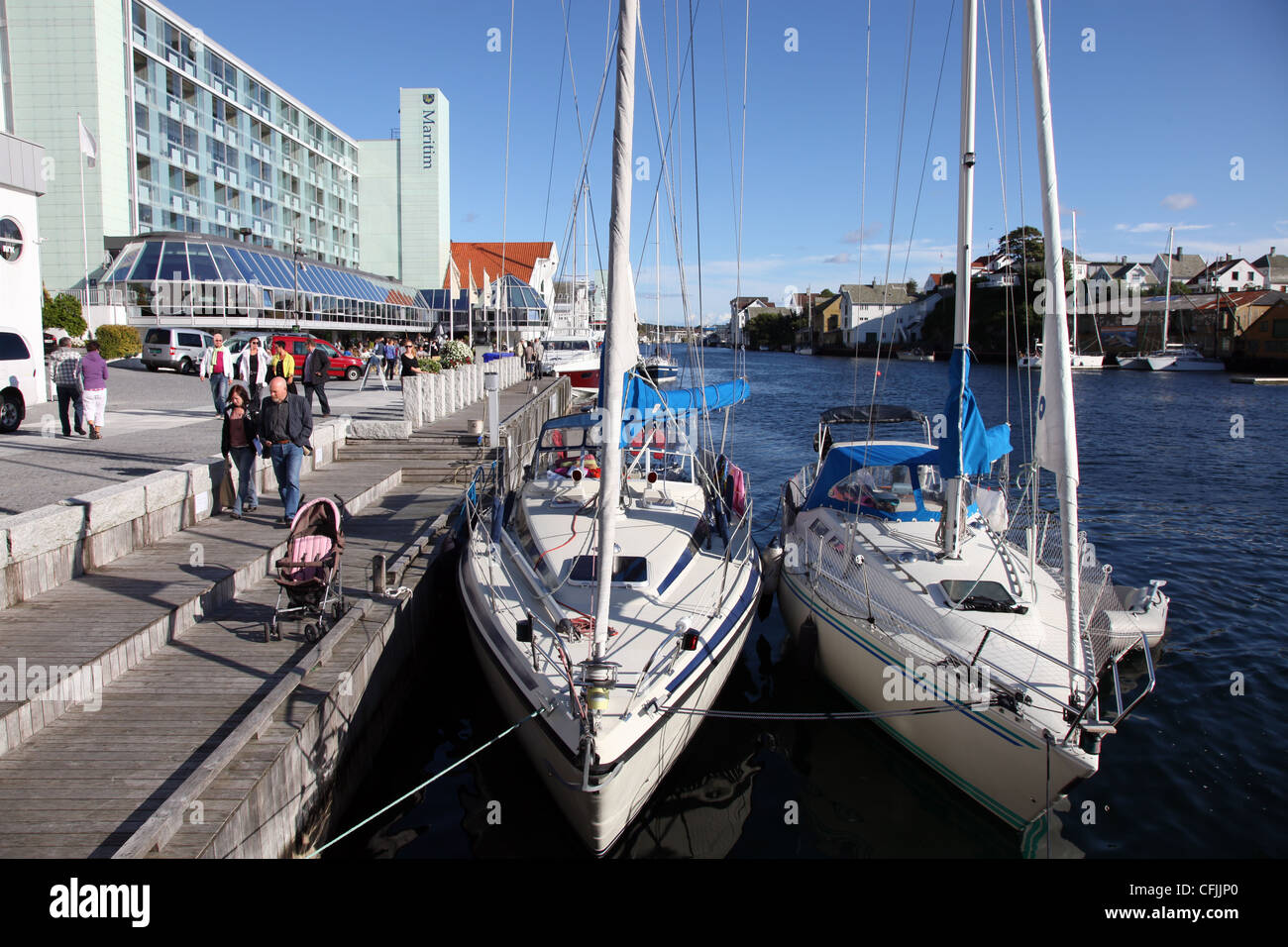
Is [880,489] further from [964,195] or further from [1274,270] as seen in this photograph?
[1274,270]

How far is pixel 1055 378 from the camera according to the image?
265 inches

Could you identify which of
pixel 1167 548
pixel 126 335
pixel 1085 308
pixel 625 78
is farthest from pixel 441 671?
pixel 1085 308

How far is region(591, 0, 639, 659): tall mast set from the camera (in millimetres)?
6297

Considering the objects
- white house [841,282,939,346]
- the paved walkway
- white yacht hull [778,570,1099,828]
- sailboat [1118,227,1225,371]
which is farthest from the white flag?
white house [841,282,939,346]

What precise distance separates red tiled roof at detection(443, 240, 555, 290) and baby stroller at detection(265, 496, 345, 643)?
7681 cm

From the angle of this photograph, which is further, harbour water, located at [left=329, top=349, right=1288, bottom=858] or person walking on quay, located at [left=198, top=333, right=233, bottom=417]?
person walking on quay, located at [left=198, top=333, right=233, bottom=417]

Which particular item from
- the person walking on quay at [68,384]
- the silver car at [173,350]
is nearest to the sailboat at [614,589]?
the person walking on quay at [68,384]

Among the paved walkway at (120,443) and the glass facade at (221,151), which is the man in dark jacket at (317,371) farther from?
the glass facade at (221,151)

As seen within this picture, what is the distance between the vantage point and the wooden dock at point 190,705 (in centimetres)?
504

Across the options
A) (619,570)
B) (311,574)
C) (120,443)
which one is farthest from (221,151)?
(619,570)

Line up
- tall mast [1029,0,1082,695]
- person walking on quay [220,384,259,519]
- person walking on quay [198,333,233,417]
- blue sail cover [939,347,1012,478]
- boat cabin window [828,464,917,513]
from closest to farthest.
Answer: tall mast [1029,0,1082,695]
blue sail cover [939,347,1012,478]
person walking on quay [220,384,259,519]
boat cabin window [828,464,917,513]
person walking on quay [198,333,233,417]

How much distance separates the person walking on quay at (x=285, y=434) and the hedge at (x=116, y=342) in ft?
90.4

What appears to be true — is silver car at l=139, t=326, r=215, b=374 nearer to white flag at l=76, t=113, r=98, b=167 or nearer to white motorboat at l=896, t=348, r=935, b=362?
white flag at l=76, t=113, r=98, b=167
